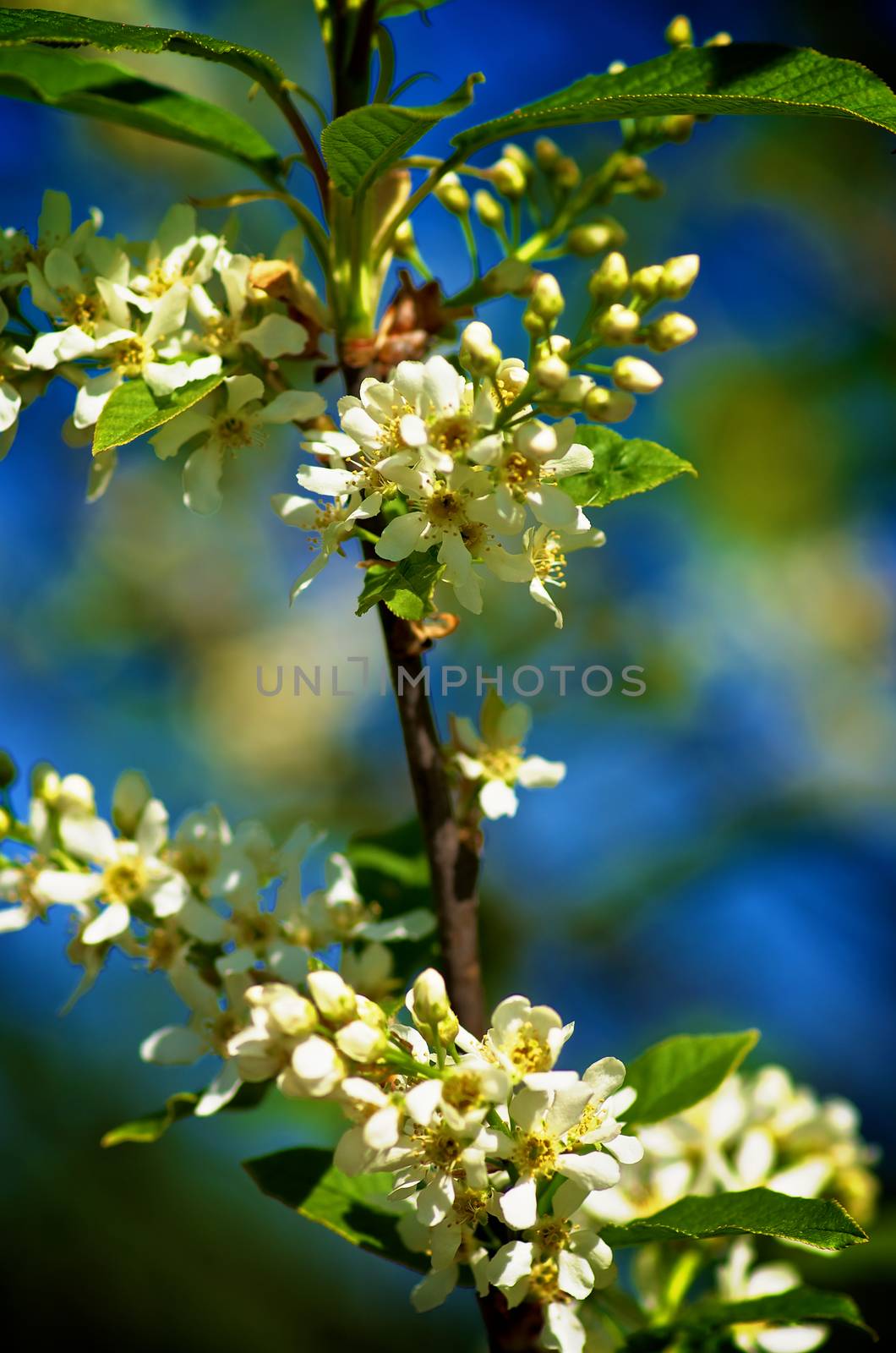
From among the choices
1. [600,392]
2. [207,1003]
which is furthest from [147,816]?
[600,392]

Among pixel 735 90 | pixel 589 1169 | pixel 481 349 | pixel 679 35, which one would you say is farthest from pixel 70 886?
pixel 679 35

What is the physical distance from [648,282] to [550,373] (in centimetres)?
31

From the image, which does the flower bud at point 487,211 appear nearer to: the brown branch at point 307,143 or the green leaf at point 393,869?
the brown branch at point 307,143

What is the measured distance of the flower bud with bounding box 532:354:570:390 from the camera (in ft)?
4.07

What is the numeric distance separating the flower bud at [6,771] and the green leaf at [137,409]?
64 cm

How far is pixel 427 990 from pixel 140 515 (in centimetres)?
414

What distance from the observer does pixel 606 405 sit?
136 centimetres

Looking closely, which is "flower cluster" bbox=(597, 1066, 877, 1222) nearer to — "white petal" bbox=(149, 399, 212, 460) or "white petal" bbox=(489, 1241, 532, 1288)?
"white petal" bbox=(489, 1241, 532, 1288)

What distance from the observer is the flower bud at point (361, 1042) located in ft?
4.05

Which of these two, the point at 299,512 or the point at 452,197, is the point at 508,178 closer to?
the point at 452,197

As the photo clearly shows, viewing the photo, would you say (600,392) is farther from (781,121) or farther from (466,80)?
(781,121)

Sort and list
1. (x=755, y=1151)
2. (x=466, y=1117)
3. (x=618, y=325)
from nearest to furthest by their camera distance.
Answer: (x=466, y=1117)
(x=618, y=325)
(x=755, y=1151)

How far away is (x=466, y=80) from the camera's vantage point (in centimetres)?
136

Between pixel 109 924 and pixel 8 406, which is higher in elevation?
pixel 8 406
